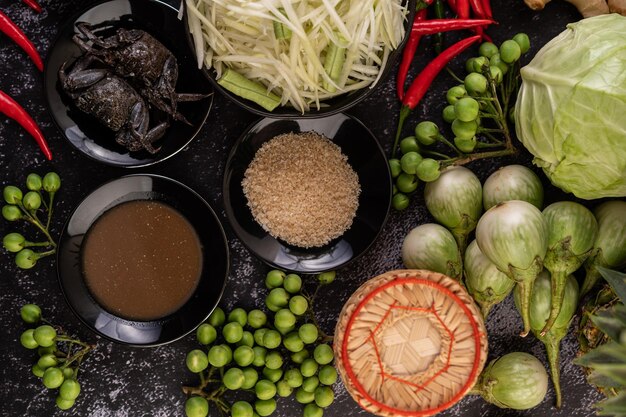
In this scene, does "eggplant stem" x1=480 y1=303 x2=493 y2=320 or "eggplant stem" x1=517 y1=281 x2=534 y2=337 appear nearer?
"eggplant stem" x1=517 y1=281 x2=534 y2=337

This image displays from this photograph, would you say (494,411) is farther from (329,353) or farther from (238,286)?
(238,286)

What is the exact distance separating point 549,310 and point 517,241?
0.34 m

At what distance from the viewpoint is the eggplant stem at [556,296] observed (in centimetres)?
224

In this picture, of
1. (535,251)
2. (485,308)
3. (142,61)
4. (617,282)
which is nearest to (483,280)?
(485,308)

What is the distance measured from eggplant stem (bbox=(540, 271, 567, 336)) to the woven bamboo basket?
214 millimetres

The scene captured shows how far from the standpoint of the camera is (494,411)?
2.66 metres

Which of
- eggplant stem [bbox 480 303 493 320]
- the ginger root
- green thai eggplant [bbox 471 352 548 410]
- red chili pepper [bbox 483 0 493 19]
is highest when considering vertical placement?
the ginger root

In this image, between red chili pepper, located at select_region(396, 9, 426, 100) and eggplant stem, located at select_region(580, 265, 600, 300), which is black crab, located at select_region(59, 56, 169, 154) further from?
eggplant stem, located at select_region(580, 265, 600, 300)

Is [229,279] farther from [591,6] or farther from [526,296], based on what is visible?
[591,6]

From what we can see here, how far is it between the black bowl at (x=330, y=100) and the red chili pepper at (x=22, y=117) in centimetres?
68

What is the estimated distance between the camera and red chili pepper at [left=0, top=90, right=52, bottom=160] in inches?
93.2

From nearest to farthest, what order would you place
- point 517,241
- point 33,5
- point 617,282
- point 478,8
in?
point 617,282 → point 517,241 → point 33,5 → point 478,8

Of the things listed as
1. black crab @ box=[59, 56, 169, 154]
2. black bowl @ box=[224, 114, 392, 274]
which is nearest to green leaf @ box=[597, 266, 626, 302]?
black bowl @ box=[224, 114, 392, 274]

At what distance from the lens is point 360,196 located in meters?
2.53
